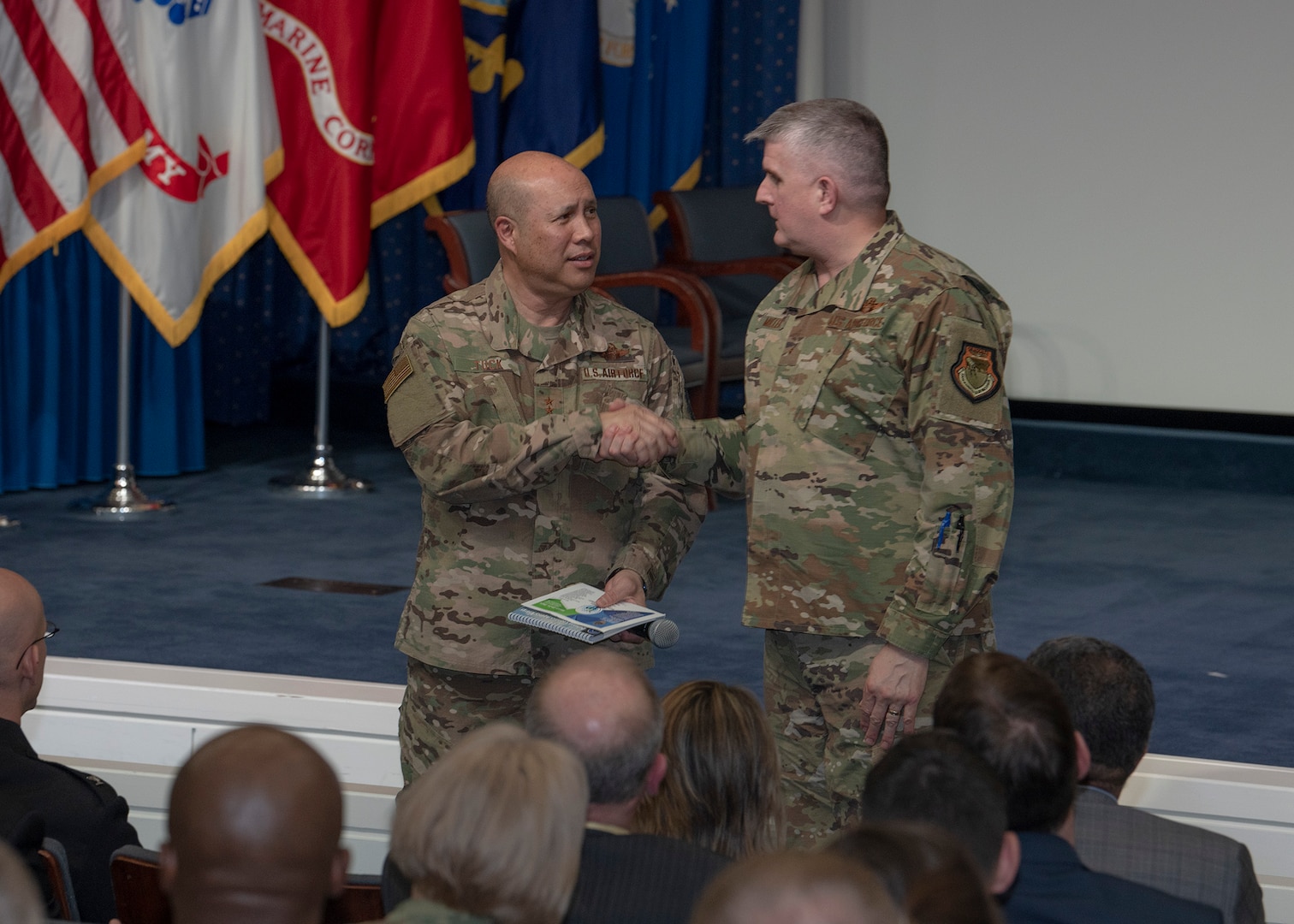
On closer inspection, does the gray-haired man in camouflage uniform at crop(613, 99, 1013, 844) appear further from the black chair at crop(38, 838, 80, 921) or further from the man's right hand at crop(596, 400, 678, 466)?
the black chair at crop(38, 838, 80, 921)

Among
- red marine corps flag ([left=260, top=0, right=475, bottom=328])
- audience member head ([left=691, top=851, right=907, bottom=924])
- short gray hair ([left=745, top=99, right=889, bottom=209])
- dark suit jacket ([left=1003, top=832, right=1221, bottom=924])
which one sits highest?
red marine corps flag ([left=260, top=0, right=475, bottom=328])

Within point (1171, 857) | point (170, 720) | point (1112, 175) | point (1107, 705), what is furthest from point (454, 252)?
point (1171, 857)

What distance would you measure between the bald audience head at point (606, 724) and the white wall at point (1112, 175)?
5470 mm

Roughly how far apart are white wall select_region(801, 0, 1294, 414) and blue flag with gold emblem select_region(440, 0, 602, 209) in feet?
4.92

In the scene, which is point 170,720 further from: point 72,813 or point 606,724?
point 606,724

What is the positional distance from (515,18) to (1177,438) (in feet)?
10.7

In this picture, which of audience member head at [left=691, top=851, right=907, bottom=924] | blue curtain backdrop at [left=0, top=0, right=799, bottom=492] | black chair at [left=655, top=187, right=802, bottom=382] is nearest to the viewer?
audience member head at [left=691, top=851, right=907, bottom=924]

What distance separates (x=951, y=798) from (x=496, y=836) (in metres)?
0.44

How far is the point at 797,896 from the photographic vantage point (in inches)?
44.5

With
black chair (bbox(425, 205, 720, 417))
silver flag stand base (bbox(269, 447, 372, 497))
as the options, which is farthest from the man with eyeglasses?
silver flag stand base (bbox(269, 447, 372, 497))

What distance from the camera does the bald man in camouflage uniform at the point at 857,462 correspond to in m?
2.22

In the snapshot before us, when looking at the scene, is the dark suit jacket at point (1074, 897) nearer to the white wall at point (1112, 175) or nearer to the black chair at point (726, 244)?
the black chair at point (726, 244)

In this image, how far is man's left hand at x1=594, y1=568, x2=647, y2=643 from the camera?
8.00ft

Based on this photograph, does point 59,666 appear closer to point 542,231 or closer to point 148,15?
point 542,231
